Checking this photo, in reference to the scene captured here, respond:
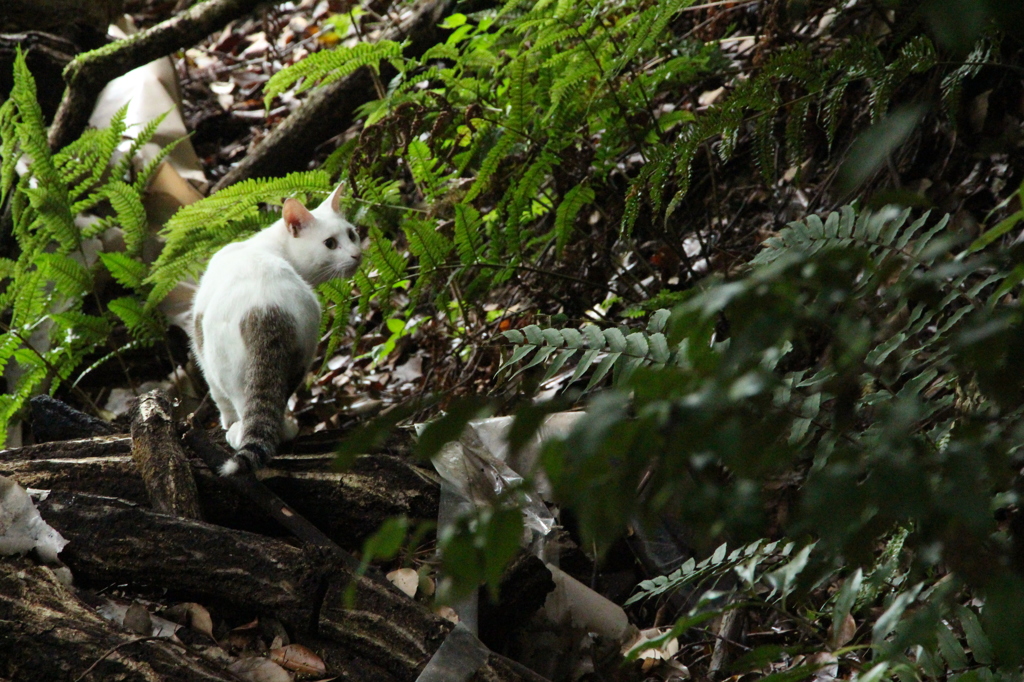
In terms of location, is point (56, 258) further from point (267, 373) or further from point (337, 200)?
point (267, 373)

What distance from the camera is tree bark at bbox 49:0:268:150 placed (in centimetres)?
477

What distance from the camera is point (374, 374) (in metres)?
4.84

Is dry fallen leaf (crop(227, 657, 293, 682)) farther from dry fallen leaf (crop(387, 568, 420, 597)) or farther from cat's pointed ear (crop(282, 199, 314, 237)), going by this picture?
cat's pointed ear (crop(282, 199, 314, 237))

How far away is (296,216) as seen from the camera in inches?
160

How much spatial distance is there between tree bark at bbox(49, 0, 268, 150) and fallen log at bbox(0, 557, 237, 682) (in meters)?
3.51

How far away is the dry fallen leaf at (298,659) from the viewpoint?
241cm

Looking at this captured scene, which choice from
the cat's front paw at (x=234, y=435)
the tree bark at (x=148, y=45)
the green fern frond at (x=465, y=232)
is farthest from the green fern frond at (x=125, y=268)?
the green fern frond at (x=465, y=232)

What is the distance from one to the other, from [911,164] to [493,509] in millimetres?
3748

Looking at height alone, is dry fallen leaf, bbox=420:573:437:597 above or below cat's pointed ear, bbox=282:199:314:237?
below

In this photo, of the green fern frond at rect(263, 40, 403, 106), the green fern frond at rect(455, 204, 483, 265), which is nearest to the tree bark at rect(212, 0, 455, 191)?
the green fern frond at rect(263, 40, 403, 106)

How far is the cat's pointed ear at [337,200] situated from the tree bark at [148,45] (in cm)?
153

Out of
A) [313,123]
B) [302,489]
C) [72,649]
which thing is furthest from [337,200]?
[72,649]

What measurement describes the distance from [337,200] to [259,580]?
7.11 feet

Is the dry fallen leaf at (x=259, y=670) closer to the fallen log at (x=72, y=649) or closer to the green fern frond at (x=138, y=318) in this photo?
the fallen log at (x=72, y=649)
